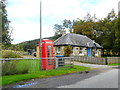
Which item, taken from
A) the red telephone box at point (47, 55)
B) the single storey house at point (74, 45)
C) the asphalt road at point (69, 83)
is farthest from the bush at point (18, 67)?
the single storey house at point (74, 45)

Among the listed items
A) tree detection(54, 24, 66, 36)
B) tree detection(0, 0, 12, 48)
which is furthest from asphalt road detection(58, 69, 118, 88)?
tree detection(54, 24, 66, 36)

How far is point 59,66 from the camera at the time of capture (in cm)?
1558

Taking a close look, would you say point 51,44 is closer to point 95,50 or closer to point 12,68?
point 12,68

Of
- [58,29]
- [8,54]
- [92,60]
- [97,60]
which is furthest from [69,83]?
[58,29]

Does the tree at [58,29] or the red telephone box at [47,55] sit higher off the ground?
the tree at [58,29]

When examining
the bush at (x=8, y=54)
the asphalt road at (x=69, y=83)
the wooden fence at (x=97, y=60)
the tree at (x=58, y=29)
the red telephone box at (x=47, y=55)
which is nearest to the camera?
the asphalt road at (x=69, y=83)

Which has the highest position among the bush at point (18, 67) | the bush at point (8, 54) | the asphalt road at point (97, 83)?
the bush at point (8, 54)

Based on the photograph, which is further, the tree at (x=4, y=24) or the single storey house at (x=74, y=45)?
the single storey house at (x=74, y=45)

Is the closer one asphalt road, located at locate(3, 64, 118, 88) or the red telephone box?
asphalt road, located at locate(3, 64, 118, 88)

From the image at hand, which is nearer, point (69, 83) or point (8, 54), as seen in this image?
point (69, 83)

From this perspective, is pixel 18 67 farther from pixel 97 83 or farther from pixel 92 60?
pixel 92 60

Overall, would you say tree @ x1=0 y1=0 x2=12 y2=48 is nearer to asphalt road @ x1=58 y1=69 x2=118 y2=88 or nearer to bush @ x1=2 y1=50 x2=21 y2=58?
bush @ x1=2 y1=50 x2=21 y2=58

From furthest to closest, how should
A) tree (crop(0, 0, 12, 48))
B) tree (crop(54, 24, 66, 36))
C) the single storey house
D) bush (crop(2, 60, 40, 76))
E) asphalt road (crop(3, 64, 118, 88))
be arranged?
tree (crop(54, 24, 66, 36))
the single storey house
tree (crop(0, 0, 12, 48))
bush (crop(2, 60, 40, 76))
asphalt road (crop(3, 64, 118, 88))

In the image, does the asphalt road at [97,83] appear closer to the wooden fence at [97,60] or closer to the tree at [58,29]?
the wooden fence at [97,60]
